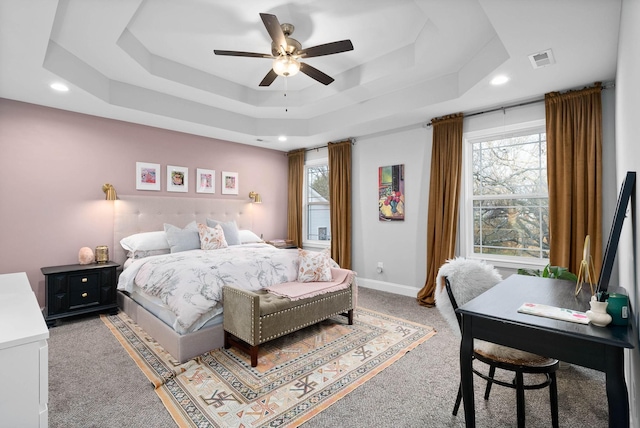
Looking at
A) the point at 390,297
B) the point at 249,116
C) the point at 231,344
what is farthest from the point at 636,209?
the point at 249,116

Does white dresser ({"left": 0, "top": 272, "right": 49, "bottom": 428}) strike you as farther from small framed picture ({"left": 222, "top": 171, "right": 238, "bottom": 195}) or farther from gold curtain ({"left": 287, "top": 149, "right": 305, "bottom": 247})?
gold curtain ({"left": 287, "top": 149, "right": 305, "bottom": 247})

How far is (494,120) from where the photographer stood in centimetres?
363

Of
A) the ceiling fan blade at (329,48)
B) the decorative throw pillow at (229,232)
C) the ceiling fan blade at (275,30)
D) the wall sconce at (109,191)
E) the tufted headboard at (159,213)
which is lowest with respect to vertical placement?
the decorative throw pillow at (229,232)

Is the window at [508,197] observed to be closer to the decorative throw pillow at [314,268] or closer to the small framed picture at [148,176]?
the decorative throw pillow at [314,268]

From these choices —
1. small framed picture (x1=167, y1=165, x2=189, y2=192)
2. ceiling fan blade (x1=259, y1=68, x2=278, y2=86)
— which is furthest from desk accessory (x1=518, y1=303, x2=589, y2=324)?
small framed picture (x1=167, y1=165, x2=189, y2=192)

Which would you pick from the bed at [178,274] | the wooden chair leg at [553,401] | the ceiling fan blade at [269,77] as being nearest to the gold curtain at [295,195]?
the bed at [178,274]

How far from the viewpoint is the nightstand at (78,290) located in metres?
3.23

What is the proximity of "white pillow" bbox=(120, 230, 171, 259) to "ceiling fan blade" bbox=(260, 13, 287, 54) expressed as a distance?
2.75 meters

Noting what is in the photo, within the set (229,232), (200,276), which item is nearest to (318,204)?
(229,232)

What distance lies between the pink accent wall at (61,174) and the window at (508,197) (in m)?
4.10

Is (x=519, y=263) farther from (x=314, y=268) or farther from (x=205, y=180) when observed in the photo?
(x=205, y=180)

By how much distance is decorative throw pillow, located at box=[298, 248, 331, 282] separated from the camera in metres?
3.20

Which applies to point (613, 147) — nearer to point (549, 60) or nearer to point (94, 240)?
point (549, 60)

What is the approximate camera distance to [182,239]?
3.95m
